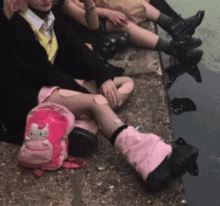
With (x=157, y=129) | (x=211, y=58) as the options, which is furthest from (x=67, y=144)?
(x=211, y=58)

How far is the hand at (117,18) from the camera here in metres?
2.51

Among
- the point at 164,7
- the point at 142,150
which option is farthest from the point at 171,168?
the point at 164,7

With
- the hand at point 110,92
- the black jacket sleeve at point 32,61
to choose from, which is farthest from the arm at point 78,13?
the black jacket sleeve at point 32,61

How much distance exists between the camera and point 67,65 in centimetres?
189

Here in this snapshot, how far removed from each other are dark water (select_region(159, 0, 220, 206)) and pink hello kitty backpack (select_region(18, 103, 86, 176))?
0.65m

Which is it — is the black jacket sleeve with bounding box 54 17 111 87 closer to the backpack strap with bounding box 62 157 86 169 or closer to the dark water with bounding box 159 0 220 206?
the backpack strap with bounding box 62 157 86 169

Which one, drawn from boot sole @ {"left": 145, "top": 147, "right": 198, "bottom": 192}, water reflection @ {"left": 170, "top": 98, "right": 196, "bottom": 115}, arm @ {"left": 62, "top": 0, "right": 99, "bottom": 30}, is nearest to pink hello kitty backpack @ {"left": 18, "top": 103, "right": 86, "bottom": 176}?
boot sole @ {"left": 145, "top": 147, "right": 198, "bottom": 192}

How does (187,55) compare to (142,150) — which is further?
(187,55)

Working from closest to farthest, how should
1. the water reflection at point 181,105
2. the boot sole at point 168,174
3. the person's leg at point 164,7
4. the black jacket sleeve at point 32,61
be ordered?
the boot sole at point 168,174 < the black jacket sleeve at point 32,61 < the water reflection at point 181,105 < the person's leg at point 164,7

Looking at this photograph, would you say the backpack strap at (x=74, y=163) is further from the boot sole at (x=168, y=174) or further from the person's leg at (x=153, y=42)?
the person's leg at (x=153, y=42)

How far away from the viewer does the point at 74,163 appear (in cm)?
165

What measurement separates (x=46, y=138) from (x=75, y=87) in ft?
1.19

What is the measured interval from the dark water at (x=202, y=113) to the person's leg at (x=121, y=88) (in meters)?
0.35

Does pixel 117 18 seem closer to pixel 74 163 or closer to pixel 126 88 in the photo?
pixel 126 88
